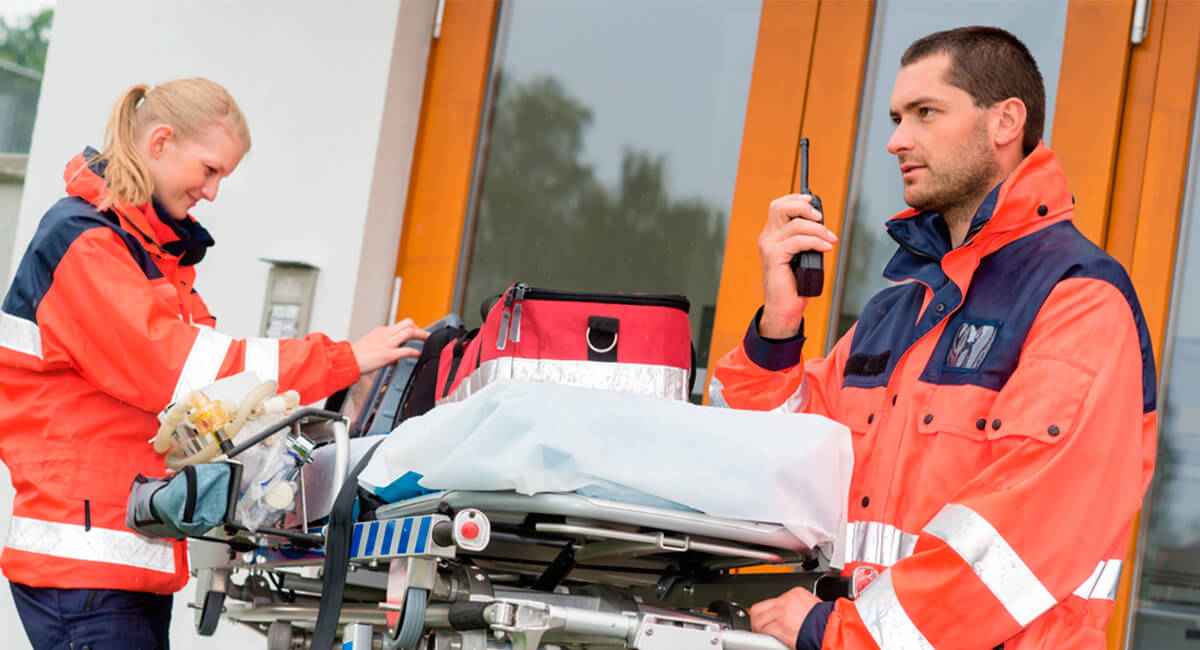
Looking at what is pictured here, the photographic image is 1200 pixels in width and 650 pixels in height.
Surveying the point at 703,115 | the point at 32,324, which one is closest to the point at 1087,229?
the point at 703,115

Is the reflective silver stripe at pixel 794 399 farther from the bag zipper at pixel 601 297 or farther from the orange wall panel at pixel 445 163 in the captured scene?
the orange wall panel at pixel 445 163

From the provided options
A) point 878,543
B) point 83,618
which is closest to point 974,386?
point 878,543

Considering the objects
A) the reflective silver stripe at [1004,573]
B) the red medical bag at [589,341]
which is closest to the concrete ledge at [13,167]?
the red medical bag at [589,341]

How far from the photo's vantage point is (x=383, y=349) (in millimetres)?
3352

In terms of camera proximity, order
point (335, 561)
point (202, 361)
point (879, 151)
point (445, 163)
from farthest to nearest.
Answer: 1. point (445, 163)
2. point (879, 151)
3. point (202, 361)
4. point (335, 561)

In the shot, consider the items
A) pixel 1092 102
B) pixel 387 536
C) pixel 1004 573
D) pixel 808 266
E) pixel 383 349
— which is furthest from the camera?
pixel 1092 102

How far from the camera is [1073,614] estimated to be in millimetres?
2096

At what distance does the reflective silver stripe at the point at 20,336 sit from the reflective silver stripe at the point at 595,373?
1119 mm

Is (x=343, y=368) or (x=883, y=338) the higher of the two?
(x=883, y=338)

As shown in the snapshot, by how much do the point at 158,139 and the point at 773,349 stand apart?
5.02ft

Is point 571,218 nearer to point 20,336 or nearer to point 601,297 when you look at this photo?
point 20,336

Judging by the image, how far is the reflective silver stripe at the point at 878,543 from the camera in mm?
2285

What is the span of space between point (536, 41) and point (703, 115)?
700 mm

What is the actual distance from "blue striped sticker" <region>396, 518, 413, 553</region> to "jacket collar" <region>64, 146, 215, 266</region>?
135 cm
